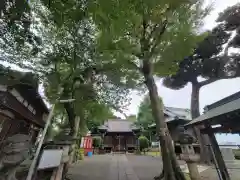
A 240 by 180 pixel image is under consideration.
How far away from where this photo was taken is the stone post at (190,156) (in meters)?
4.65

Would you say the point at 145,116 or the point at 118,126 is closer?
the point at 145,116

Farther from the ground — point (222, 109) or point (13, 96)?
point (13, 96)

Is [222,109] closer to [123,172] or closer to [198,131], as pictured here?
[123,172]

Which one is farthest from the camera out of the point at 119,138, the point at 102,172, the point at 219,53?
the point at 119,138

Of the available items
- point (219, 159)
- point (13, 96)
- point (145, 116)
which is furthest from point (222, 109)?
point (145, 116)

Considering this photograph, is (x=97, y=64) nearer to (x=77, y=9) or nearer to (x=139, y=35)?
(x=139, y=35)

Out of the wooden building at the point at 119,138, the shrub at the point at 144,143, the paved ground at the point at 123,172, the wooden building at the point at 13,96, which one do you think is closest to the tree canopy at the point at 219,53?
the paved ground at the point at 123,172

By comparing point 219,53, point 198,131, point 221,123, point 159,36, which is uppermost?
point 219,53

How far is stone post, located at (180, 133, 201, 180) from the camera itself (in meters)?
4.65

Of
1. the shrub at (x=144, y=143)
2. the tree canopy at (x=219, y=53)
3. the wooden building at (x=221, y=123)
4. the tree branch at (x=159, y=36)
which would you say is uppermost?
the tree canopy at (x=219, y=53)

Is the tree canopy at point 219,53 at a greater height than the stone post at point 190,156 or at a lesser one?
greater

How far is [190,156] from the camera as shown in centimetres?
468

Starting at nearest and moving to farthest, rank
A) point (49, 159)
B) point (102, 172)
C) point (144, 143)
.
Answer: point (49, 159) < point (102, 172) < point (144, 143)

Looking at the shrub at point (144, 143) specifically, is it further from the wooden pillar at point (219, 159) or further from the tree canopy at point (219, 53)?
the wooden pillar at point (219, 159)
